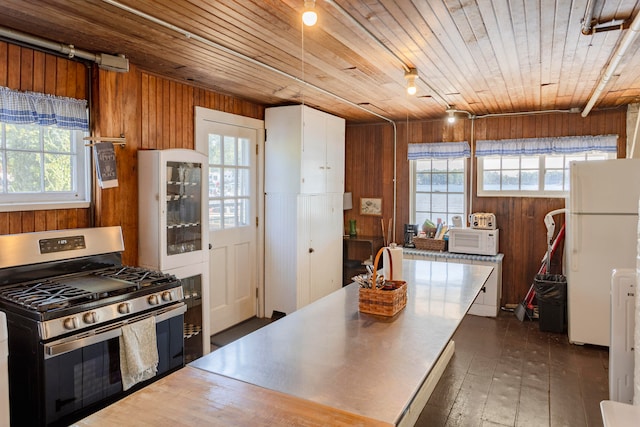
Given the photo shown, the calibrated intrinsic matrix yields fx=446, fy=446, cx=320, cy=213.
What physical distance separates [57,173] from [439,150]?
4.12 m

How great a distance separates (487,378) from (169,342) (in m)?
2.36

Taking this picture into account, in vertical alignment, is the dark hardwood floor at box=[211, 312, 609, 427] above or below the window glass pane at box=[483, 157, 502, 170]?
below

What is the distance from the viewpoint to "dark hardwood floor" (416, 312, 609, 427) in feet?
9.41

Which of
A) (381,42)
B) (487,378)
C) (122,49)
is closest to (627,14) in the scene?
(381,42)

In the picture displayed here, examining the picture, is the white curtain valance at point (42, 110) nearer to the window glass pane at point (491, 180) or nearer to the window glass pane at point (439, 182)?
the window glass pane at point (439, 182)

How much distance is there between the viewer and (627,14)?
7.45 feet

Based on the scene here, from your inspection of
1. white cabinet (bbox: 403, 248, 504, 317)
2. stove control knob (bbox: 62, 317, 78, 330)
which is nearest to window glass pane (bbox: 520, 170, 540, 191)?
white cabinet (bbox: 403, 248, 504, 317)

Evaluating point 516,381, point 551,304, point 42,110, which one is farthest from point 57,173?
point 551,304

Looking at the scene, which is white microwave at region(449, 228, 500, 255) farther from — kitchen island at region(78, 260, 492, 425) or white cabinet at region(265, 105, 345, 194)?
kitchen island at region(78, 260, 492, 425)

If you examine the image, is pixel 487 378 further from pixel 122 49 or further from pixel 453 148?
pixel 122 49

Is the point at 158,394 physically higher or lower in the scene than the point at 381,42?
lower

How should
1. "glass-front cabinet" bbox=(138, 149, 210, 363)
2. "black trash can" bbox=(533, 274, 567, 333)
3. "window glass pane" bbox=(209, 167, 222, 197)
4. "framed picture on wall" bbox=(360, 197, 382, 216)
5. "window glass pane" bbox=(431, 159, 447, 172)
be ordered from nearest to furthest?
"glass-front cabinet" bbox=(138, 149, 210, 363)
"window glass pane" bbox=(209, 167, 222, 197)
"black trash can" bbox=(533, 274, 567, 333)
"window glass pane" bbox=(431, 159, 447, 172)
"framed picture on wall" bbox=(360, 197, 382, 216)

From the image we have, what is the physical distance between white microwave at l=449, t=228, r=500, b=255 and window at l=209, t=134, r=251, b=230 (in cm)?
235

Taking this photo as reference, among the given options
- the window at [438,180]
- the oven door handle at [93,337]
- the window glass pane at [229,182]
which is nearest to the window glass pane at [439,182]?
the window at [438,180]
